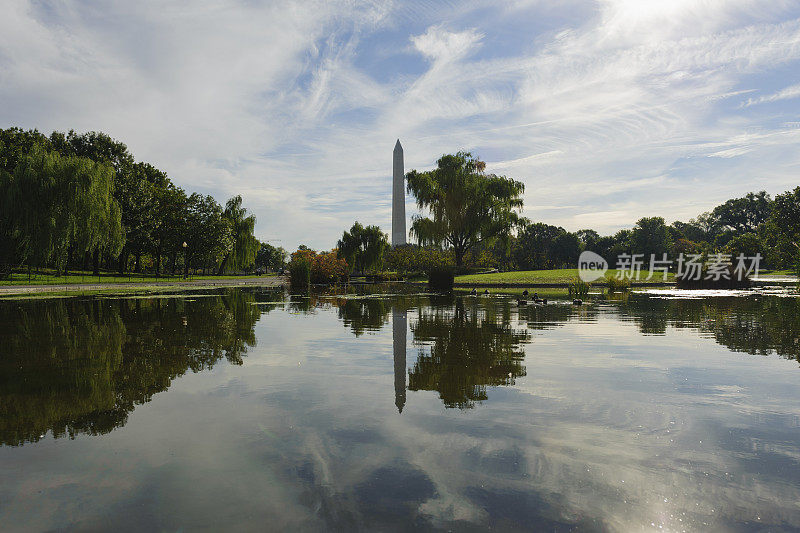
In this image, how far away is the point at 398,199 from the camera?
50062 millimetres

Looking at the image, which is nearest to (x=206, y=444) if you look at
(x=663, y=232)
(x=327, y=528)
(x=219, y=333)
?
(x=327, y=528)

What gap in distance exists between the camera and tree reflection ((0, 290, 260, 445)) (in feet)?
14.5

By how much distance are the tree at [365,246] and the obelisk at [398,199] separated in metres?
8.48

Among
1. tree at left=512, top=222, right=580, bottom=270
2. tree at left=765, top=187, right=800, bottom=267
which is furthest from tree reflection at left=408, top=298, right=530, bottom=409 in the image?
tree at left=512, top=222, right=580, bottom=270

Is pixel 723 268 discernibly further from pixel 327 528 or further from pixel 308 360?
pixel 327 528

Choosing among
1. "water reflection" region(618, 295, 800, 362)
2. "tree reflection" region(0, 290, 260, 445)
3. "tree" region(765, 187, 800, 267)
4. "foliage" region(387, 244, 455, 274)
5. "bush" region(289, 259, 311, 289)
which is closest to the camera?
"tree reflection" region(0, 290, 260, 445)

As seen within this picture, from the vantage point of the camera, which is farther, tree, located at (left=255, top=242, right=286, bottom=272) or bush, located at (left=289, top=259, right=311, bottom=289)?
tree, located at (left=255, top=242, right=286, bottom=272)

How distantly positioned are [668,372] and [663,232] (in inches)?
3375

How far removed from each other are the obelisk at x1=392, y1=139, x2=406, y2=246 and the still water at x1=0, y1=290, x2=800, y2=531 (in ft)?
140

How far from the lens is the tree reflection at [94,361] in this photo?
4422 mm

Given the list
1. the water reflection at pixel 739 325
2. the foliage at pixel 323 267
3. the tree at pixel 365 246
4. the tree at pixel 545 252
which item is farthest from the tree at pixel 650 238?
the water reflection at pixel 739 325

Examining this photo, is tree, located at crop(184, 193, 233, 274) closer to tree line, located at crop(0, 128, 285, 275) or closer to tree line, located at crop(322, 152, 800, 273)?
tree line, located at crop(0, 128, 285, 275)

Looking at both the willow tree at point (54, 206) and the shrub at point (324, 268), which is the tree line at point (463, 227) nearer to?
the shrub at point (324, 268)

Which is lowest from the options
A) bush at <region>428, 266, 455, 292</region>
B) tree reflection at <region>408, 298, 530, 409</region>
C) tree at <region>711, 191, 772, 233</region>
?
tree reflection at <region>408, 298, 530, 409</region>
